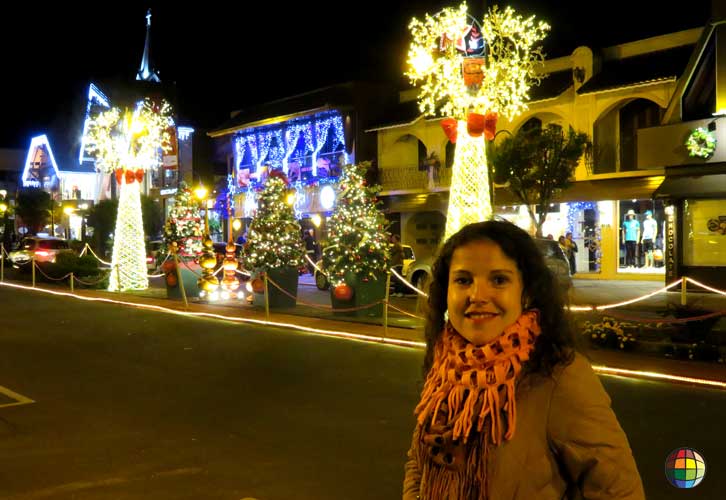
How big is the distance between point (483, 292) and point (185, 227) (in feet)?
67.8

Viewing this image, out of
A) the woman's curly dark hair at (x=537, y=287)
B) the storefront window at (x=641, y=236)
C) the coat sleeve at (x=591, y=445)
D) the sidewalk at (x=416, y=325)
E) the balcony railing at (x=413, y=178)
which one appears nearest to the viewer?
the coat sleeve at (x=591, y=445)

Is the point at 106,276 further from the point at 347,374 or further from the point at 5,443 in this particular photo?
the point at 5,443

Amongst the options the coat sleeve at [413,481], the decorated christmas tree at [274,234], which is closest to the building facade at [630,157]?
the decorated christmas tree at [274,234]

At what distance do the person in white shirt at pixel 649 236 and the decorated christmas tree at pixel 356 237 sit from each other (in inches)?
518

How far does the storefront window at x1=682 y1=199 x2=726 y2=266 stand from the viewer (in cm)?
2170

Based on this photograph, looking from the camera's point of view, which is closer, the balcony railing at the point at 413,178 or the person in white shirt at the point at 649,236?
the person in white shirt at the point at 649,236

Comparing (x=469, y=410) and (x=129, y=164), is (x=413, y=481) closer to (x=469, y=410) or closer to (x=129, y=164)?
(x=469, y=410)

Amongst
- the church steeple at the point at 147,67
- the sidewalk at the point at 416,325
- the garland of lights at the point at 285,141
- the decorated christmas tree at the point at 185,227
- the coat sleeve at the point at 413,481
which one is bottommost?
the sidewalk at the point at 416,325

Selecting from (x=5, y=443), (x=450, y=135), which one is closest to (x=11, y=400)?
(x=5, y=443)

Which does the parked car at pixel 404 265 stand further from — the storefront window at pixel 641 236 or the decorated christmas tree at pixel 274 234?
the storefront window at pixel 641 236

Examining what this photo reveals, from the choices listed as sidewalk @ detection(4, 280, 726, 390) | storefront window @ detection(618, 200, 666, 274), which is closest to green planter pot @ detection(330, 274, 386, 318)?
sidewalk @ detection(4, 280, 726, 390)

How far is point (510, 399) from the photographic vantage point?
2133 millimetres

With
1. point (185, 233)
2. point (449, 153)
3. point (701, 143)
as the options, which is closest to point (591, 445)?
point (701, 143)

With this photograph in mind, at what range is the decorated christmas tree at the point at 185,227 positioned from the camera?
72.5ft
